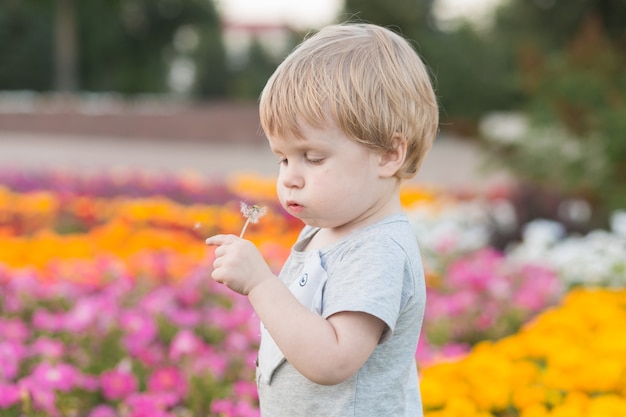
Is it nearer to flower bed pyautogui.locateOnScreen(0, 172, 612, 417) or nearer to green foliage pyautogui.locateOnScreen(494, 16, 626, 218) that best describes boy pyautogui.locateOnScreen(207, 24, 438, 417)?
flower bed pyautogui.locateOnScreen(0, 172, 612, 417)

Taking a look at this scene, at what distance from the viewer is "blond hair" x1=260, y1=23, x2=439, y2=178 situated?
134 centimetres

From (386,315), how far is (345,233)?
21 cm

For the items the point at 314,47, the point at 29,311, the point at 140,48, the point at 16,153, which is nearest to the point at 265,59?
the point at 140,48

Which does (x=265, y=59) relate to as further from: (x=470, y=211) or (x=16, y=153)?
(x=470, y=211)

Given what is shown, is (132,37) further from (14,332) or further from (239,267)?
(239,267)

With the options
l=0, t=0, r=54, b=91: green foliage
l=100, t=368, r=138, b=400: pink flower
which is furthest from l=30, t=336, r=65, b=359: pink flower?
l=0, t=0, r=54, b=91: green foliage

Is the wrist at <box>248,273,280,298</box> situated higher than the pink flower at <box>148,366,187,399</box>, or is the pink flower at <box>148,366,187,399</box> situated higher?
the wrist at <box>248,273,280,298</box>

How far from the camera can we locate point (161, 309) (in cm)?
343

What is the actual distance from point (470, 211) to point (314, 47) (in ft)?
17.1

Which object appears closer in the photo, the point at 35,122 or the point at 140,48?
the point at 35,122

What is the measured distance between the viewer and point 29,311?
141 inches

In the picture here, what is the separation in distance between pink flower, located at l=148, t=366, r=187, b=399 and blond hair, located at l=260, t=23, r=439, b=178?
1.39 m

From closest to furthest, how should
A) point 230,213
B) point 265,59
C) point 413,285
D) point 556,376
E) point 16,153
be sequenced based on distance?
point 413,285 < point 556,376 < point 230,213 < point 16,153 < point 265,59

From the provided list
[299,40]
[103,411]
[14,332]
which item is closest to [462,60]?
[299,40]
